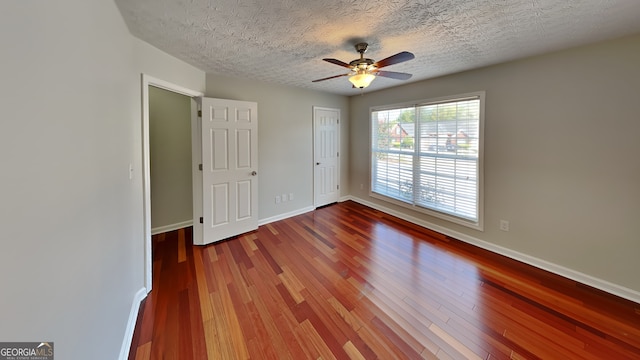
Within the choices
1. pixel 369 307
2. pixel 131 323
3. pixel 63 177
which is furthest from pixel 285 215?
pixel 63 177

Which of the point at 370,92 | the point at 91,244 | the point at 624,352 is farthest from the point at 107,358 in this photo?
the point at 370,92

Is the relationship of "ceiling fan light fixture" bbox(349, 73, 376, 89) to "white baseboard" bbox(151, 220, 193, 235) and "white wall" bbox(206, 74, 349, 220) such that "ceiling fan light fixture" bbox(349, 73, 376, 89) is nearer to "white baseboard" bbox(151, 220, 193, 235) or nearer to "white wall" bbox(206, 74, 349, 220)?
"white wall" bbox(206, 74, 349, 220)

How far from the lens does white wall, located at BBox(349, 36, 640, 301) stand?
204 cm

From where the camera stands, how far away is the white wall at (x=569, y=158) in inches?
80.4

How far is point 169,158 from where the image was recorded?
139 inches

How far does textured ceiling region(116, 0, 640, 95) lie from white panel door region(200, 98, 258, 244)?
682 millimetres

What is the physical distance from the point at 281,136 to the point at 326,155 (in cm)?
112

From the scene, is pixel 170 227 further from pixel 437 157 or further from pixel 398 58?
pixel 437 157

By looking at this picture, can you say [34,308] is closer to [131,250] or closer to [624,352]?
[131,250]

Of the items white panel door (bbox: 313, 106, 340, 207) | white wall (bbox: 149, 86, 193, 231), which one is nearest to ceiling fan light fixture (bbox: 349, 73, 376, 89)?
white panel door (bbox: 313, 106, 340, 207)

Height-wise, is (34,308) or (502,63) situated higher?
(502,63)

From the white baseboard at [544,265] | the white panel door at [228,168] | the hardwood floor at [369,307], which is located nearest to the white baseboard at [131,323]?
the hardwood floor at [369,307]

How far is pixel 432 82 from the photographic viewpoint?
134 inches

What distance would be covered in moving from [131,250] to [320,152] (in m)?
3.33
